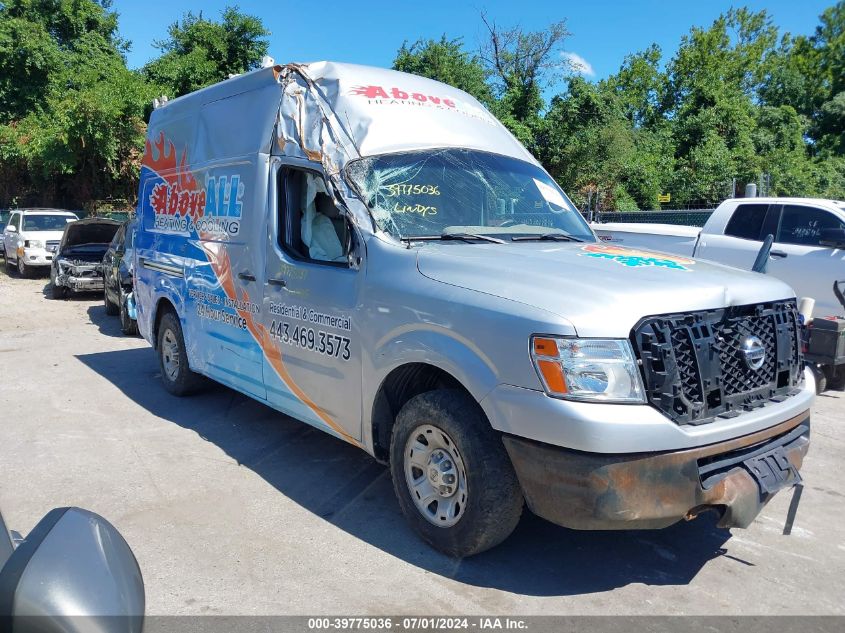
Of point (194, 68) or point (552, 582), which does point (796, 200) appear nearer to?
point (552, 582)

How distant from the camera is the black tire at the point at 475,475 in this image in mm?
3309

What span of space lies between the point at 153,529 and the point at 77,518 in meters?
2.72

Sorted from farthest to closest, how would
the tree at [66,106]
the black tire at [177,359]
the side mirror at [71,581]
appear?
the tree at [66,106] < the black tire at [177,359] < the side mirror at [71,581]

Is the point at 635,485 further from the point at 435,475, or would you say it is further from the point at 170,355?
the point at 170,355

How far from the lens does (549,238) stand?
14.5 ft

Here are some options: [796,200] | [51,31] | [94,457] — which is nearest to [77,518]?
[94,457]

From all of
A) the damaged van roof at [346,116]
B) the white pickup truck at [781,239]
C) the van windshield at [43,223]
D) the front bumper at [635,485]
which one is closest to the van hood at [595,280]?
the front bumper at [635,485]

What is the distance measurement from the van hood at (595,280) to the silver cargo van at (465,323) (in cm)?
1

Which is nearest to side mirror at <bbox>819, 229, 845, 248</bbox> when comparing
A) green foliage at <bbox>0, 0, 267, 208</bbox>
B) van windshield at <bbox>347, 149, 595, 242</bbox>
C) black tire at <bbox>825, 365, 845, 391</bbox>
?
black tire at <bbox>825, 365, 845, 391</bbox>

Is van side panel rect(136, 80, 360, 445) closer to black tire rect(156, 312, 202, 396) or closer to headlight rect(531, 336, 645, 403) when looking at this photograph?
black tire rect(156, 312, 202, 396)

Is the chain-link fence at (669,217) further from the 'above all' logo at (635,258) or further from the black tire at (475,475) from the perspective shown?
the black tire at (475,475)

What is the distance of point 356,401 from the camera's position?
13.5 ft

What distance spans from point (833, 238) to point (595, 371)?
630cm

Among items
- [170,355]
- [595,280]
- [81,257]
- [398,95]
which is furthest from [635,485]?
[81,257]
